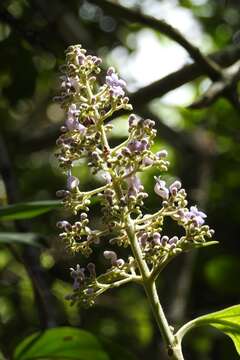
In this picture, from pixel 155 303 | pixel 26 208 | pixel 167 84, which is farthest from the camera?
pixel 167 84

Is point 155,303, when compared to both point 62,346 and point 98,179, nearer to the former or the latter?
point 62,346

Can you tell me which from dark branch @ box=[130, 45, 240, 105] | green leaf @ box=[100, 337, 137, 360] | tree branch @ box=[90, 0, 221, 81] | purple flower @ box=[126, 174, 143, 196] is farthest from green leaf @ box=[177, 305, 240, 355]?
dark branch @ box=[130, 45, 240, 105]

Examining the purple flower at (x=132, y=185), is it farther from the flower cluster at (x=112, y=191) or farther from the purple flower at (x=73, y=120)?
the purple flower at (x=73, y=120)

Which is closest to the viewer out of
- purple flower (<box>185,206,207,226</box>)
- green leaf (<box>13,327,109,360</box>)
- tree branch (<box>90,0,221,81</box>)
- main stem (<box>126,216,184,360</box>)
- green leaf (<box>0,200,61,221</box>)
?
main stem (<box>126,216,184,360</box>)

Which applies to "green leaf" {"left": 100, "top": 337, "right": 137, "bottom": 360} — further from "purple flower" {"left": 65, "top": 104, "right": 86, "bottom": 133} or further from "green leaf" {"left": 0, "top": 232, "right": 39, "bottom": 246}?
"purple flower" {"left": 65, "top": 104, "right": 86, "bottom": 133}

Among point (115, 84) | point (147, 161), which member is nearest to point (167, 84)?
point (115, 84)

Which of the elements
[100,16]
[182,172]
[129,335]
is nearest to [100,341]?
[129,335]
